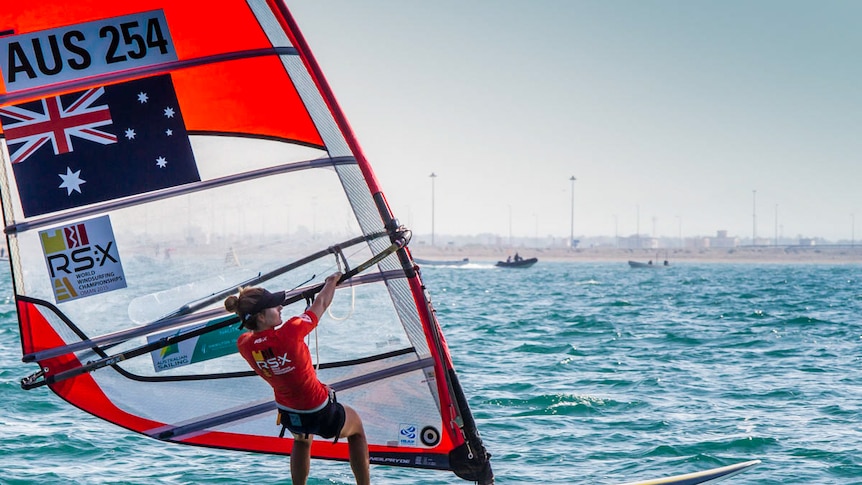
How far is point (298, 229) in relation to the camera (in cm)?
509

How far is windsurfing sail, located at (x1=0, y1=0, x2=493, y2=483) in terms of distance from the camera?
473 centimetres

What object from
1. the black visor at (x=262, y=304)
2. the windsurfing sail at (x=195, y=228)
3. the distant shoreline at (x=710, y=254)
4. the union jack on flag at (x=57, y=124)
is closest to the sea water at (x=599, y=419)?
the windsurfing sail at (x=195, y=228)

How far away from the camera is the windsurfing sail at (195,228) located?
4.73 meters

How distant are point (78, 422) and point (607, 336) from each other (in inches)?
469

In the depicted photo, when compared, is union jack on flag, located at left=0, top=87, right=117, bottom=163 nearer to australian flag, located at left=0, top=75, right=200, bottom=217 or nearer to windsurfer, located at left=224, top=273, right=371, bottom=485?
australian flag, located at left=0, top=75, right=200, bottom=217

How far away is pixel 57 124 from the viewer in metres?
4.73

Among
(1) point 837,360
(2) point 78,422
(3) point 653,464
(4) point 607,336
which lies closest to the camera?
(3) point 653,464

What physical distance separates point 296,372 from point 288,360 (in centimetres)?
Result: 9

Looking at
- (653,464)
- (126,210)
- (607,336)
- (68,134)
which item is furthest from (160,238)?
(607,336)

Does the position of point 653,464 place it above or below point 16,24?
below

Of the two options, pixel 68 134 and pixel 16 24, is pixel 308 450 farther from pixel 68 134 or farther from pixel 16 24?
pixel 16 24

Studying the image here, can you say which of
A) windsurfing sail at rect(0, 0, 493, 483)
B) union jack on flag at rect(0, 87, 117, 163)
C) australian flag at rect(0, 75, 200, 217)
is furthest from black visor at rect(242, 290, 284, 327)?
union jack on flag at rect(0, 87, 117, 163)

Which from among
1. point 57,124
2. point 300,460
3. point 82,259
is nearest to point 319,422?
point 300,460

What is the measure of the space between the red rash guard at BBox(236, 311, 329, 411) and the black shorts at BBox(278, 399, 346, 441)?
37mm
